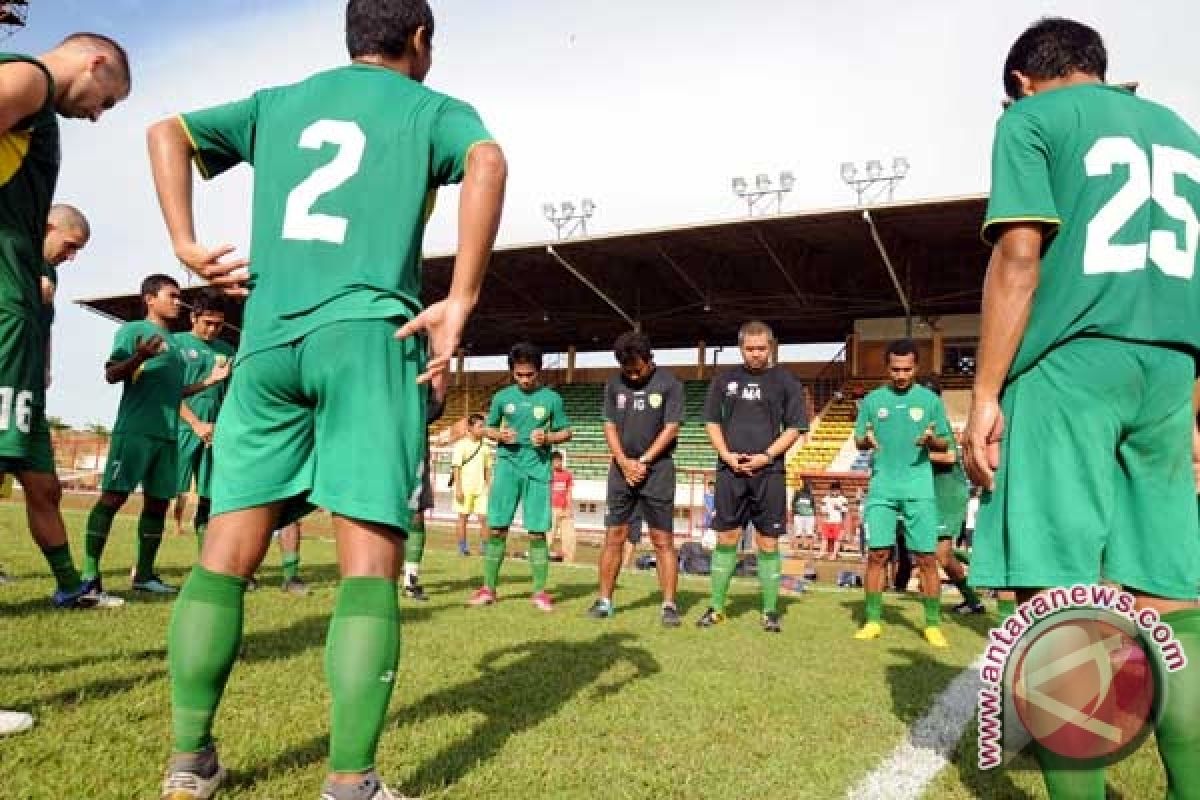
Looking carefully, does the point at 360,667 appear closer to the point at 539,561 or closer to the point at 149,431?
the point at 149,431

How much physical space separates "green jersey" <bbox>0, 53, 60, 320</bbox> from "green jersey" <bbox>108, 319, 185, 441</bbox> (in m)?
2.96

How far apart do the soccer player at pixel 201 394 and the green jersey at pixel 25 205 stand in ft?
9.76

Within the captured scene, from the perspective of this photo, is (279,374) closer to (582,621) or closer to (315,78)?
(315,78)

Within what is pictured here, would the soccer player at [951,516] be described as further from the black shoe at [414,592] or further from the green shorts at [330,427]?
the green shorts at [330,427]

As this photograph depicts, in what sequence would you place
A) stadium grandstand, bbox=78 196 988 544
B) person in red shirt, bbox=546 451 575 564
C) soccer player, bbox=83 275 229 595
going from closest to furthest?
soccer player, bbox=83 275 229 595 < person in red shirt, bbox=546 451 575 564 < stadium grandstand, bbox=78 196 988 544

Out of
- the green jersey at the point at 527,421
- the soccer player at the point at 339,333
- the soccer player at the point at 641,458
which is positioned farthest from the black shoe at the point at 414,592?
the soccer player at the point at 339,333

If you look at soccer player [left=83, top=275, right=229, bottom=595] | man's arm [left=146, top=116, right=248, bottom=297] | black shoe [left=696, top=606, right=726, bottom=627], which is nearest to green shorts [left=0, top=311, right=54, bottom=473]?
man's arm [left=146, top=116, right=248, bottom=297]

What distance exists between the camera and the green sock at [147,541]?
20.5 ft

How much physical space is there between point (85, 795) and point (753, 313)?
29908mm

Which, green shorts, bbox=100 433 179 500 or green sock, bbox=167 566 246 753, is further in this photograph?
green shorts, bbox=100 433 179 500

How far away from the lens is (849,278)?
91.4 ft

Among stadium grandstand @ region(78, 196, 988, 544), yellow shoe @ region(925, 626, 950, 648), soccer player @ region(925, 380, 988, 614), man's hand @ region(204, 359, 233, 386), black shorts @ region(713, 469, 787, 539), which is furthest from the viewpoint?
stadium grandstand @ region(78, 196, 988, 544)

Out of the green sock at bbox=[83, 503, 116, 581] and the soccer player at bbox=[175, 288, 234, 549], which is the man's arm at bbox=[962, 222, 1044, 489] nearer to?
the soccer player at bbox=[175, 288, 234, 549]

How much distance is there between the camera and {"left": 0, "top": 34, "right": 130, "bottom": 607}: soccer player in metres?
2.58
